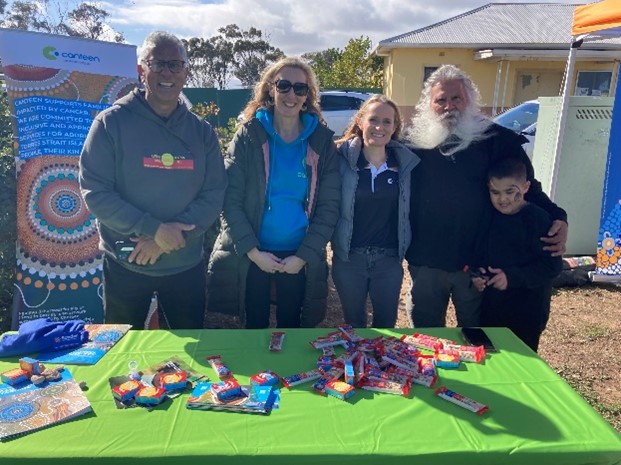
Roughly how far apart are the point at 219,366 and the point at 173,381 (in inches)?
7.5

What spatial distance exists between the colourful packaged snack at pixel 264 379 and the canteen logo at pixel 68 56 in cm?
291

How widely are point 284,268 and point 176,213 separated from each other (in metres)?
0.62

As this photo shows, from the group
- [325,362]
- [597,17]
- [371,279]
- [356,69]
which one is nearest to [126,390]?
[325,362]

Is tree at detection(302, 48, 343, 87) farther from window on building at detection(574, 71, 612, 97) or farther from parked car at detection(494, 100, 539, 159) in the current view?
parked car at detection(494, 100, 539, 159)

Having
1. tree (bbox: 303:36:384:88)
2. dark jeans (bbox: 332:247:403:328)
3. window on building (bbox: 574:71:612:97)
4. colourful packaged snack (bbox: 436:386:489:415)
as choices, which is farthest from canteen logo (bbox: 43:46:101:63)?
tree (bbox: 303:36:384:88)

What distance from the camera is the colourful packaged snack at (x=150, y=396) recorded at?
1512 mm

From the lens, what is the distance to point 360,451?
52.1 inches

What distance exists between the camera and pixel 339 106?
1366cm

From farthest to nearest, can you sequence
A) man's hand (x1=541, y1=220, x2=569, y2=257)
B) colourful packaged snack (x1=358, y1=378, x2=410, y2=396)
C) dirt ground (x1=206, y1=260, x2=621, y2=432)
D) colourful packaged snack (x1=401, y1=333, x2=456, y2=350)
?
dirt ground (x1=206, y1=260, x2=621, y2=432) < man's hand (x1=541, y1=220, x2=569, y2=257) < colourful packaged snack (x1=401, y1=333, x2=456, y2=350) < colourful packaged snack (x1=358, y1=378, x2=410, y2=396)

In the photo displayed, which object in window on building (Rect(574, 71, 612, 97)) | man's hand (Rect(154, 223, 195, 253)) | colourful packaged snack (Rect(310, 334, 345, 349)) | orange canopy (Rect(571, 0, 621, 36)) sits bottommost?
colourful packaged snack (Rect(310, 334, 345, 349))

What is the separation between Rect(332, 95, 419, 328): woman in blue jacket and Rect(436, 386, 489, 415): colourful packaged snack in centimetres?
105

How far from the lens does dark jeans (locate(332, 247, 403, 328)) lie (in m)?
2.62

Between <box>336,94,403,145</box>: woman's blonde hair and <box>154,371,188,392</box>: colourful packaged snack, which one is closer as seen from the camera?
<box>154,371,188,392</box>: colourful packaged snack

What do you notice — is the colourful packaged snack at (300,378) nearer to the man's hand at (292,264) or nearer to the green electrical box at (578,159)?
the man's hand at (292,264)
